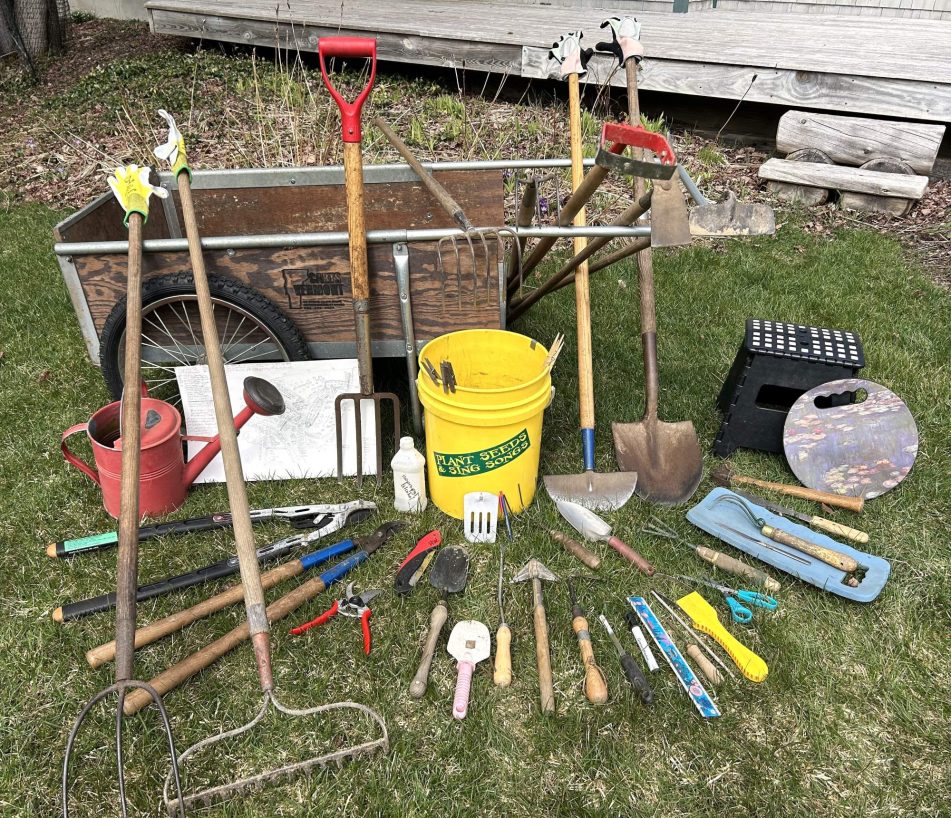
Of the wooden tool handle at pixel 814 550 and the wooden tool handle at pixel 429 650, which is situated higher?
the wooden tool handle at pixel 814 550

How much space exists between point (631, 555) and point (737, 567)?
0.37m

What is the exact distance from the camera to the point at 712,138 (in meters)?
6.21

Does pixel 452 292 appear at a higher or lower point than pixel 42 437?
higher

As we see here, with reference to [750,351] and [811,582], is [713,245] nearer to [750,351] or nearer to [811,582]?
[750,351]

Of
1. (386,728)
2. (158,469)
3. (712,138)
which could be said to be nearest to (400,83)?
(712,138)

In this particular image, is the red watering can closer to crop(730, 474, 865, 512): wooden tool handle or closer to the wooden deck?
crop(730, 474, 865, 512): wooden tool handle

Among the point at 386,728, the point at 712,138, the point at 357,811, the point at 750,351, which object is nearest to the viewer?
the point at 357,811

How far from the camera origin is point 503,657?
6.77 ft

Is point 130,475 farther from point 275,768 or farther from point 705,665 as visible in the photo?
point 705,665

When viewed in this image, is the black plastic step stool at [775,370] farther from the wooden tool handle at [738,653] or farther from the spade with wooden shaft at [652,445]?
the wooden tool handle at [738,653]

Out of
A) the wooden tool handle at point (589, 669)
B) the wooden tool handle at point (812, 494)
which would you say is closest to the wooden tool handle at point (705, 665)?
the wooden tool handle at point (589, 669)

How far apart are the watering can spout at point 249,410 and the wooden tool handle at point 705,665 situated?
1.67m

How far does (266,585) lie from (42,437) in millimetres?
1570

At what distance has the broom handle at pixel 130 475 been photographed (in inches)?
68.1
